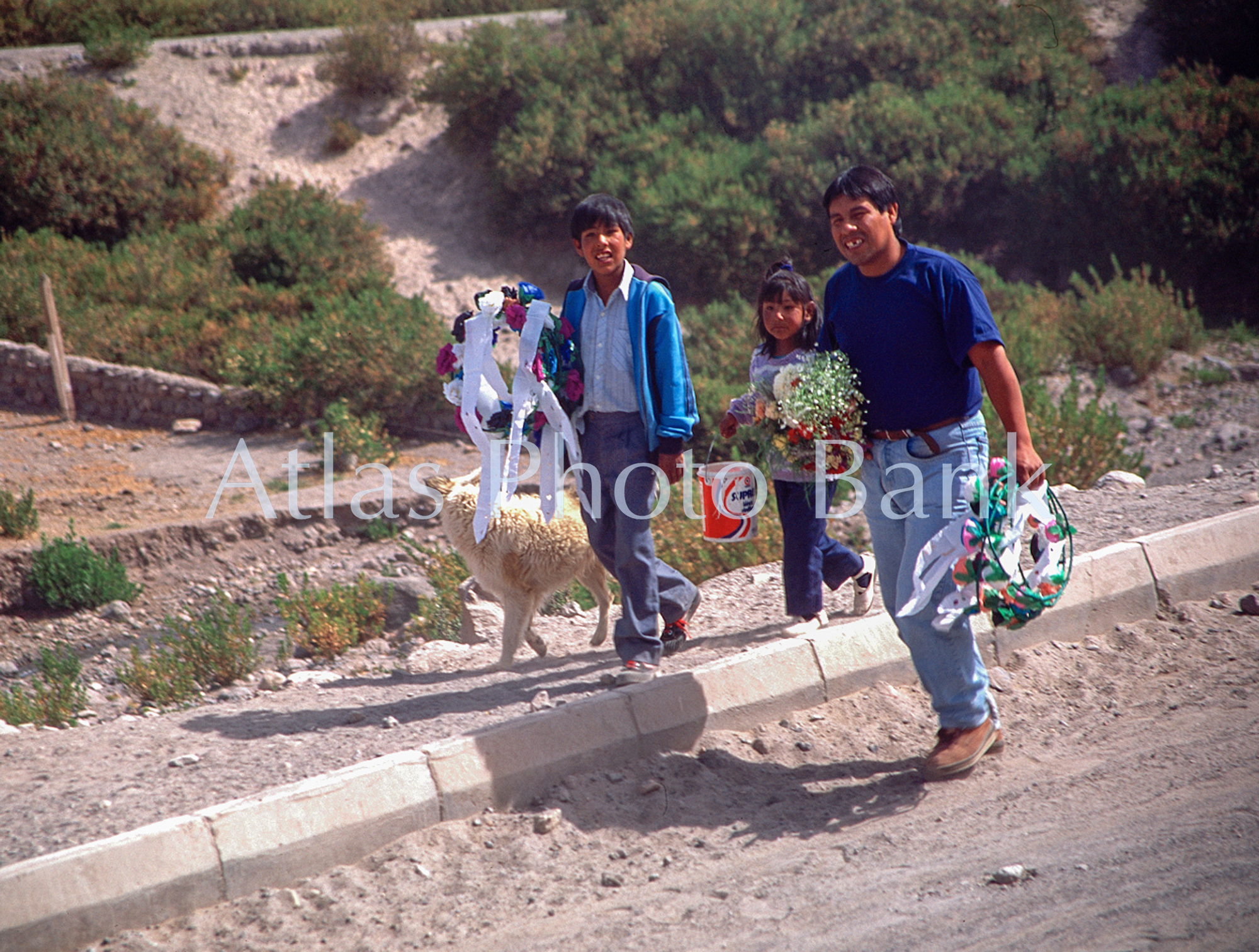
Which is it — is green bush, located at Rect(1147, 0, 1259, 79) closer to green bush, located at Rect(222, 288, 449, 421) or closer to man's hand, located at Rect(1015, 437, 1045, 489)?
green bush, located at Rect(222, 288, 449, 421)

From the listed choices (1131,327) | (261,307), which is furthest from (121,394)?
(1131,327)

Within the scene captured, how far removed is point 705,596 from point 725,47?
55.6 feet

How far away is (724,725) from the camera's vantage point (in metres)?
4.41

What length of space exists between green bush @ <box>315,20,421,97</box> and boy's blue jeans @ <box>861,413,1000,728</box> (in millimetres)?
20277

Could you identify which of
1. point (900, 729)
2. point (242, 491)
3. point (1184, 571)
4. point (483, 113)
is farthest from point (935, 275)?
point (483, 113)

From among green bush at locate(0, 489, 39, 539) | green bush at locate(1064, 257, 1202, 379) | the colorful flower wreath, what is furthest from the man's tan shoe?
green bush at locate(1064, 257, 1202, 379)

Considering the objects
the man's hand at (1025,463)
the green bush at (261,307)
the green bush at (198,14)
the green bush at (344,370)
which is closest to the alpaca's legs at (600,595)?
the man's hand at (1025,463)

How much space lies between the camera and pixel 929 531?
3688 millimetres

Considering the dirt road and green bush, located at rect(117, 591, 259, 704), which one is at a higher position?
green bush, located at rect(117, 591, 259, 704)

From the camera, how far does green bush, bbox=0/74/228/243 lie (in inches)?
645

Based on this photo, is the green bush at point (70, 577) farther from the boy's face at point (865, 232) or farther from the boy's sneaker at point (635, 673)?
the boy's face at point (865, 232)

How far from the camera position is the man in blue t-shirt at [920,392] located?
3.58 metres

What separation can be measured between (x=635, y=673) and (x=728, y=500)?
897mm

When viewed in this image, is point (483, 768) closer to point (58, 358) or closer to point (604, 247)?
point (604, 247)
